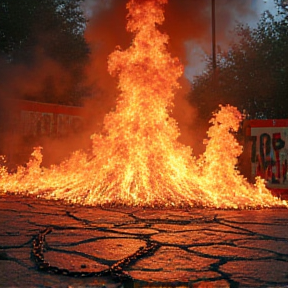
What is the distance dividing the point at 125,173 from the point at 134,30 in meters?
3.30

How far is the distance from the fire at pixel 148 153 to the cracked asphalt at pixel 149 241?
1272 millimetres

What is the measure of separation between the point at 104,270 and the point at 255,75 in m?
14.7

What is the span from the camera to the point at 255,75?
1705 cm

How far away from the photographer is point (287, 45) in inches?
647

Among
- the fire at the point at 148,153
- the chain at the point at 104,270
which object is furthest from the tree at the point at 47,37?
the chain at the point at 104,270

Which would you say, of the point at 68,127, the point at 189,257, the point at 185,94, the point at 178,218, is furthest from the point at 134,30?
the point at 185,94

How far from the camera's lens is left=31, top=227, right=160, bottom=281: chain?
3578 millimetres

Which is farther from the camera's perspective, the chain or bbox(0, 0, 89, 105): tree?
bbox(0, 0, 89, 105): tree

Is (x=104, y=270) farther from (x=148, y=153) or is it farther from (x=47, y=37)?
(x=47, y=37)

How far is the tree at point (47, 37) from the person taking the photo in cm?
1681

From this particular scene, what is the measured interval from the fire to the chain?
364cm

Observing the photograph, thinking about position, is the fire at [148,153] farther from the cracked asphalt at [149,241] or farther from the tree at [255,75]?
the tree at [255,75]

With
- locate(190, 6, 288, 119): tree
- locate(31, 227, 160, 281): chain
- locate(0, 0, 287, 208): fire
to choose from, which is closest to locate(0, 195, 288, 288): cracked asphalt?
locate(31, 227, 160, 281): chain

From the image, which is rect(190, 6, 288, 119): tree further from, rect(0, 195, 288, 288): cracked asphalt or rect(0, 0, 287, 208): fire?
rect(0, 195, 288, 288): cracked asphalt
